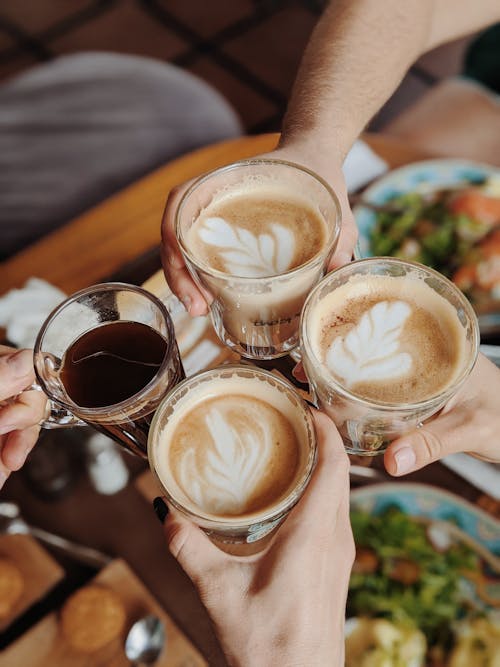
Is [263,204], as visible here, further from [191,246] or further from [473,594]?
[473,594]

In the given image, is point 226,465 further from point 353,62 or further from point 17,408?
point 353,62

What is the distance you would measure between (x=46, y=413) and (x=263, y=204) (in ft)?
1.72

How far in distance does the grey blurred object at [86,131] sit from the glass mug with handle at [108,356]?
111 centimetres

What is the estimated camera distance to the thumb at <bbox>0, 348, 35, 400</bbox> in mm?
985

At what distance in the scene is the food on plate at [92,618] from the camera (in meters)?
1.27

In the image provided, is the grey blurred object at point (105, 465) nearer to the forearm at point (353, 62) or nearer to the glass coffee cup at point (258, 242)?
the glass coffee cup at point (258, 242)

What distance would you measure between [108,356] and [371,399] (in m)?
0.43

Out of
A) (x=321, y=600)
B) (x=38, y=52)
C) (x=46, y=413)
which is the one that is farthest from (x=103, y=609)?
(x=38, y=52)

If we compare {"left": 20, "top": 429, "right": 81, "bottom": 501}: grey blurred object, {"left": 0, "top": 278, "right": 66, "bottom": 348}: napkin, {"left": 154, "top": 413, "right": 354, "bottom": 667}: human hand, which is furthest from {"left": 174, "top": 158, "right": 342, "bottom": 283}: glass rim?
{"left": 20, "top": 429, "right": 81, "bottom": 501}: grey blurred object

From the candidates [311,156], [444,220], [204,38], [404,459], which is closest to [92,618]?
[404,459]

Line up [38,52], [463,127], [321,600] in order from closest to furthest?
1. [321,600]
2. [463,127]
3. [38,52]

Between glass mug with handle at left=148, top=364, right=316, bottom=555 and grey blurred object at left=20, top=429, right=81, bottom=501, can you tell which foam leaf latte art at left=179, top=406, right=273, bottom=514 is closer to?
glass mug with handle at left=148, top=364, right=316, bottom=555

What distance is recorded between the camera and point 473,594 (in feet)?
5.01

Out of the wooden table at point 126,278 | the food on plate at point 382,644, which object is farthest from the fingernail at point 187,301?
the food on plate at point 382,644
